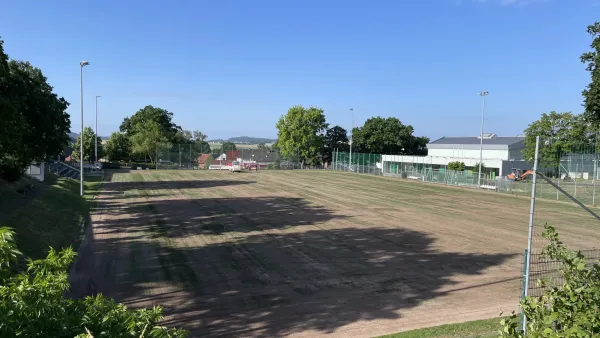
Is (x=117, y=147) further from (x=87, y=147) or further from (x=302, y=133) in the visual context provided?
(x=302, y=133)

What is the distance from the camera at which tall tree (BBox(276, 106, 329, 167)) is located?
7669cm

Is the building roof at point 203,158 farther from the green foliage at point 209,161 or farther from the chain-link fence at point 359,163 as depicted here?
the chain-link fence at point 359,163

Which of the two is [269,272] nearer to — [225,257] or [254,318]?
[225,257]

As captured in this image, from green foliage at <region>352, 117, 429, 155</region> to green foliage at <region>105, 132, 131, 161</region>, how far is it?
150ft

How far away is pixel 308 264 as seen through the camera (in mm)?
13656

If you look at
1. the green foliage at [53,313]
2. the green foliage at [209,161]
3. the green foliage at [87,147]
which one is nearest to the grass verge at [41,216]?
the green foliage at [53,313]

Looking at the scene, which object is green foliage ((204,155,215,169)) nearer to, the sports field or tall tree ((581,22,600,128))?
the sports field

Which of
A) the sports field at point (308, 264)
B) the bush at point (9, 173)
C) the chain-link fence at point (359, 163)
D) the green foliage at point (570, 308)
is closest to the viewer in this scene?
the green foliage at point (570, 308)

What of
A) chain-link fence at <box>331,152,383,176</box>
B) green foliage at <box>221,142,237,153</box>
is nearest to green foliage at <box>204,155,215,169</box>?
green foliage at <box>221,142,237,153</box>

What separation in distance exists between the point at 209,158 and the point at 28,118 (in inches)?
1890

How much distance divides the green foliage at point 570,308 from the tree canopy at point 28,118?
56.4 feet

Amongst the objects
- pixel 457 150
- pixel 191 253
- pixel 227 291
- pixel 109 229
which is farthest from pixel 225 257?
pixel 457 150

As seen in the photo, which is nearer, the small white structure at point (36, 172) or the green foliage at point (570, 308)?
the green foliage at point (570, 308)

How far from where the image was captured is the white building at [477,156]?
5709 cm
